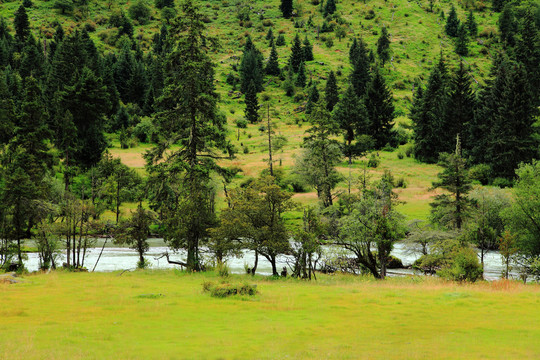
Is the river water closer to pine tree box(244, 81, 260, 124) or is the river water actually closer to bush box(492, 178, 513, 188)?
bush box(492, 178, 513, 188)

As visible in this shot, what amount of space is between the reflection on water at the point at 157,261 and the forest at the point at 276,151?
169 cm

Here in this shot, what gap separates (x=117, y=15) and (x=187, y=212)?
602 feet

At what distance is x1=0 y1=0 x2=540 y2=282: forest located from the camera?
34344 mm

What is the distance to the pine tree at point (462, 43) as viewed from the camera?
159625 mm

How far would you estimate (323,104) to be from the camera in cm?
6469

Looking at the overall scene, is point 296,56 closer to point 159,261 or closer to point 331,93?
point 331,93

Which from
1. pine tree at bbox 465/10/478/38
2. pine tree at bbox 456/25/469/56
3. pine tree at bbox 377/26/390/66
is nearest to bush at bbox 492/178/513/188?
pine tree at bbox 377/26/390/66

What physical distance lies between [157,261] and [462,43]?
6042 inches

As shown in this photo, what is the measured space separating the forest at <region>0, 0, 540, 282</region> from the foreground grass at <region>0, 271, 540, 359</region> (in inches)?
370

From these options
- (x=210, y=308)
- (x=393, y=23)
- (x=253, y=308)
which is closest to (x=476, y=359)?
(x=253, y=308)

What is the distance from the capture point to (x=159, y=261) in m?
45.8

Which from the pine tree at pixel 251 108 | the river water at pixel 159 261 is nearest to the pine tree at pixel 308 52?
the pine tree at pixel 251 108

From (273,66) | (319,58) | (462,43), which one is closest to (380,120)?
(273,66)

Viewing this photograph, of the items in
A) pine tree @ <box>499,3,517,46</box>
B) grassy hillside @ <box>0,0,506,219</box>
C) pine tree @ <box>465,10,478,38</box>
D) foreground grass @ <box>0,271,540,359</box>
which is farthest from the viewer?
pine tree @ <box>465,10,478,38</box>
